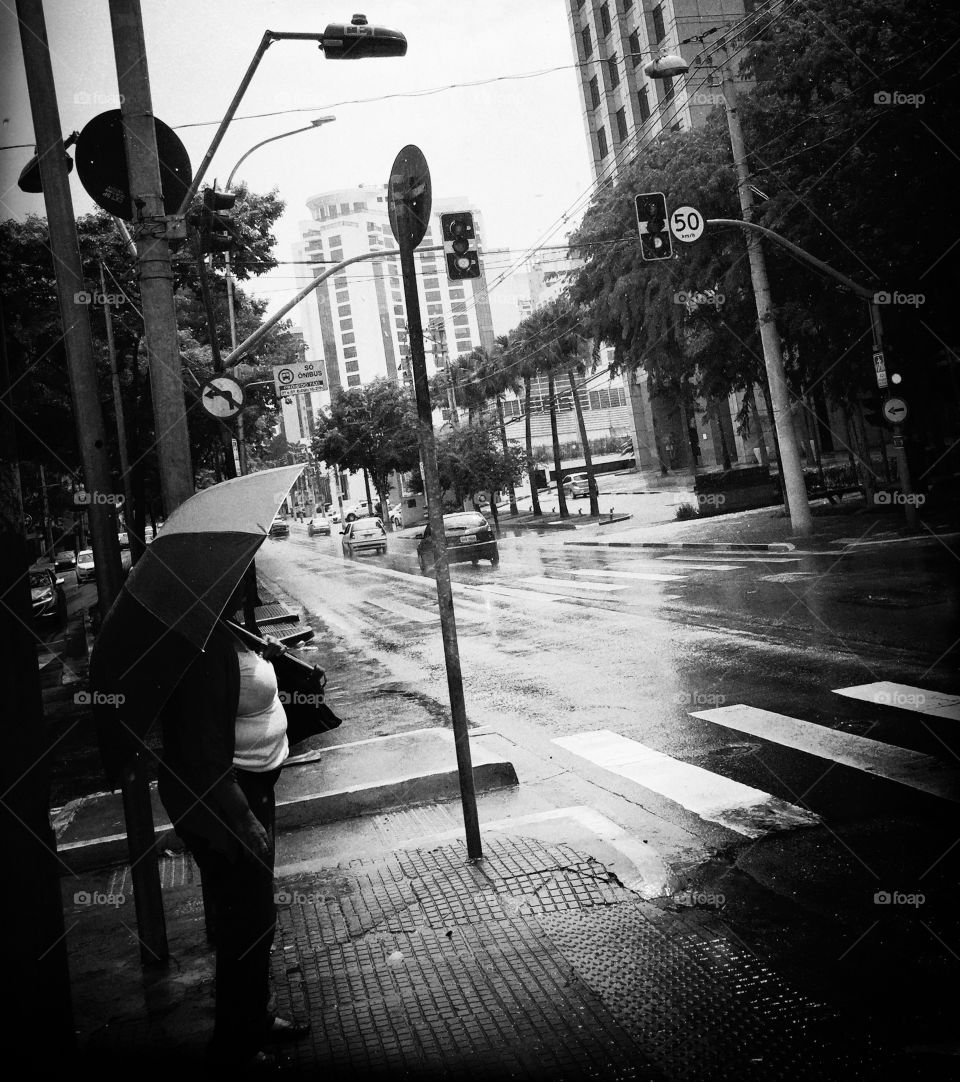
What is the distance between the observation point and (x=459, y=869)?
5.10 metres

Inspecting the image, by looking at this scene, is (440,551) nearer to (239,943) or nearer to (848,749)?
(239,943)

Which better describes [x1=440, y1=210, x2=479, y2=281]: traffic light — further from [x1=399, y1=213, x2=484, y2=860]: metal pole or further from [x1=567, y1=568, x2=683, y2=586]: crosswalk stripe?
[x1=567, y1=568, x2=683, y2=586]: crosswalk stripe

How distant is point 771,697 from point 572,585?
11.0 metres

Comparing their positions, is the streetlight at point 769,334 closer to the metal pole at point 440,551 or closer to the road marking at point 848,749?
the road marking at point 848,749

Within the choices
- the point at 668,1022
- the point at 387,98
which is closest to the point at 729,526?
the point at 387,98

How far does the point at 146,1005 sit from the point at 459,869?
171 centimetres

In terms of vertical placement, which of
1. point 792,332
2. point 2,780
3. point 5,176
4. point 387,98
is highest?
point 387,98

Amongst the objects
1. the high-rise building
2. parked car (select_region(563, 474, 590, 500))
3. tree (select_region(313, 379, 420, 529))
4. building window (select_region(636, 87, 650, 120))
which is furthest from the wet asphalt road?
tree (select_region(313, 379, 420, 529))

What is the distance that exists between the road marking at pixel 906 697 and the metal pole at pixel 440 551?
378 cm

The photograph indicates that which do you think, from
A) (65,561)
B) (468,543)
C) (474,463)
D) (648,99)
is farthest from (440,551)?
(65,561)

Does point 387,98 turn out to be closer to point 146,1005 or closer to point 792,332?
point 792,332

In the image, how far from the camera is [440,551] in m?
4.98

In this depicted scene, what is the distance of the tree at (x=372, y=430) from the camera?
61.8 meters

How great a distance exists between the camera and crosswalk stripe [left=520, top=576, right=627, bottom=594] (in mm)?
17656
